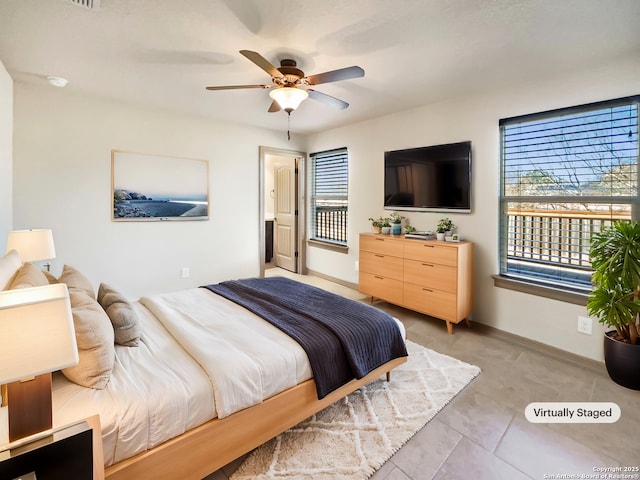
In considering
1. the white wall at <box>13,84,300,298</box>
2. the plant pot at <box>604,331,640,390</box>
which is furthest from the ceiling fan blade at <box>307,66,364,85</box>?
the plant pot at <box>604,331,640,390</box>

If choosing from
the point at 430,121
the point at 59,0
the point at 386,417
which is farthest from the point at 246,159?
the point at 386,417

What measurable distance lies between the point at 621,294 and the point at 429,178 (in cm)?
204

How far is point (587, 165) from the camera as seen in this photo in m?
2.72

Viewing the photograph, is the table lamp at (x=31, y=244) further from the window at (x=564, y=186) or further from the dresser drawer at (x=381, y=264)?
the window at (x=564, y=186)

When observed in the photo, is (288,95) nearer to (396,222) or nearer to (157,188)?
(396,222)

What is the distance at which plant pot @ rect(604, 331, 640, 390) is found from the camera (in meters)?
2.26

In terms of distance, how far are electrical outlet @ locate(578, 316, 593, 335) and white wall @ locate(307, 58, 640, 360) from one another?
38mm

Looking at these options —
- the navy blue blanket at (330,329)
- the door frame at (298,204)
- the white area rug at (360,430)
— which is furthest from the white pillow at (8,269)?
the door frame at (298,204)

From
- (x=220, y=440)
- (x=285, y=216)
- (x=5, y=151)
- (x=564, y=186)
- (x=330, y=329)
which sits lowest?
(x=220, y=440)

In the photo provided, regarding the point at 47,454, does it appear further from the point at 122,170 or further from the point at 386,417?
the point at 122,170

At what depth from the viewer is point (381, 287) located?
3.93 m

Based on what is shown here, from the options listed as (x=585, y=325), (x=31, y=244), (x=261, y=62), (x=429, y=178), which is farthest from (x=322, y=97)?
(x=585, y=325)

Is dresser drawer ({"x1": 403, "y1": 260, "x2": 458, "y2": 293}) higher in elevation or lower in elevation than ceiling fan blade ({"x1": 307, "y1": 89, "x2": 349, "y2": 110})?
lower

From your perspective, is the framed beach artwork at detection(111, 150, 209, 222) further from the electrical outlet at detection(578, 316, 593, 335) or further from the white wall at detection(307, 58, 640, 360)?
the electrical outlet at detection(578, 316, 593, 335)
